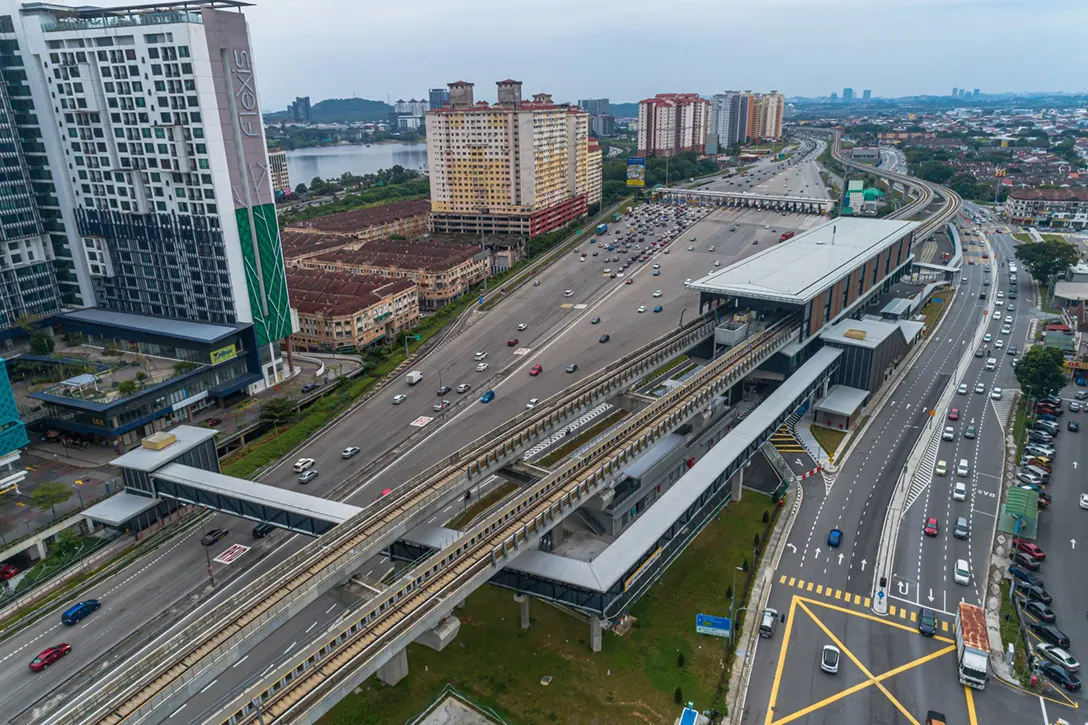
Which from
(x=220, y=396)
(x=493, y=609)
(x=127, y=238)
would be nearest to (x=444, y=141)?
(x=127, y=238)

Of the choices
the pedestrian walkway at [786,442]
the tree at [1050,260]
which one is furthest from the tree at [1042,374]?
Answer: the tree at [1050,260]

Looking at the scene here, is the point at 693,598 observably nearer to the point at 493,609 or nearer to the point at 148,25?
the point at 493,609

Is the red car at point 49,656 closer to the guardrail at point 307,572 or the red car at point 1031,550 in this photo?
the guardrail at point 307,572

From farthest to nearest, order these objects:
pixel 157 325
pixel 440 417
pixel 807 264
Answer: pixel 807 264 → pixel 157 325 → pixel 440 417

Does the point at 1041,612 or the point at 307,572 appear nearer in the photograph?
the point at 307,572

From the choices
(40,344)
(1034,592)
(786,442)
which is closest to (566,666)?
(1034,592)

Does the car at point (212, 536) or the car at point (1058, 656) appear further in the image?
the car at point (212, 536)

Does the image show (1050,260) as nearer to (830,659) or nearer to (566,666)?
(830,659)
